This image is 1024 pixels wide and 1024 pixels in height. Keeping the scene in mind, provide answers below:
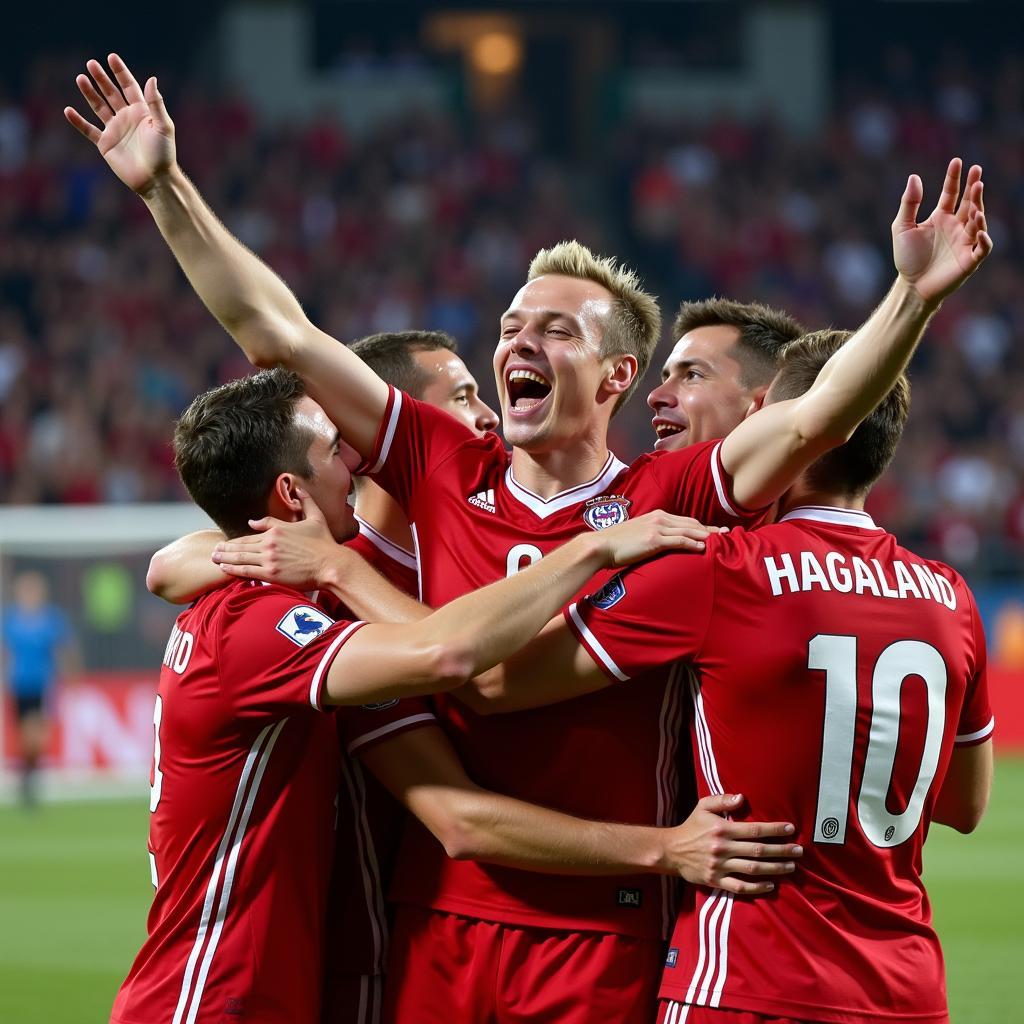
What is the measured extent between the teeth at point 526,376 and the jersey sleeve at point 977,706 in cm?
124

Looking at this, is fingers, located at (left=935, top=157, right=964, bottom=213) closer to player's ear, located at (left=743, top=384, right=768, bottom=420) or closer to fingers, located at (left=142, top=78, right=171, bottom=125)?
player's ear, located at (left=743, top=384, right=768, bottom=420)

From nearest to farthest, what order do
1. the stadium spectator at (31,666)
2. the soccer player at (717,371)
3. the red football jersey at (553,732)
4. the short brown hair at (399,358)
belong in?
1. the red football jersey at (553,732)
2. the soccer player at (717,371)
3. the short brown hair at (399,358)
4. the stadium spectator at (31,666)

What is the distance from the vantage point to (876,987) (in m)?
3.49

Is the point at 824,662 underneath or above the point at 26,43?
underneath

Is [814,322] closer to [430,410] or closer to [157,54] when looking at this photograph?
[157,54]

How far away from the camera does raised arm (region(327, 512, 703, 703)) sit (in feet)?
11.5

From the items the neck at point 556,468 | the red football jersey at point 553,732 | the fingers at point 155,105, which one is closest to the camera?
the red football jersey at point 553,732

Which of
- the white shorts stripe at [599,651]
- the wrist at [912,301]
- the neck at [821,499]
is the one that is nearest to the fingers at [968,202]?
the wrist at [912,301]

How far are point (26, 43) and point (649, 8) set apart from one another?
33.3ft

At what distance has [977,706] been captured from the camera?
395 centimetres

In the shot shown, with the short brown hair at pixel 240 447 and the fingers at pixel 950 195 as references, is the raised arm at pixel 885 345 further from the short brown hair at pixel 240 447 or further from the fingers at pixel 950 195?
the short brown hair at pixel 240 447

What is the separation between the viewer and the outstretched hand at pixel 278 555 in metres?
3.76

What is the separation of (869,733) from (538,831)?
76cm

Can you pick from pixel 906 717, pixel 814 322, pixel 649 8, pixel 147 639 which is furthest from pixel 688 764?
→ pixel 649 8
